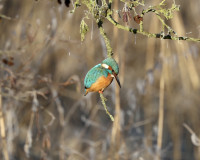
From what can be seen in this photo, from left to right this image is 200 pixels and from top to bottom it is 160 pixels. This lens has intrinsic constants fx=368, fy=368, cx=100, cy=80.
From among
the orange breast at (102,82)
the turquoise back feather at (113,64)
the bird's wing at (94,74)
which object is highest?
the turquoise back feather at (113,64)

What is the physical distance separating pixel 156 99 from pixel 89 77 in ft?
13.7

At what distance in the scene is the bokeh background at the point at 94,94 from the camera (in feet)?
7.86

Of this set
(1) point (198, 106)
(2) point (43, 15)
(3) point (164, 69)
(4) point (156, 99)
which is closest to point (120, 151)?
(3) point (164, 69)

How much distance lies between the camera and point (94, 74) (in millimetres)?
975

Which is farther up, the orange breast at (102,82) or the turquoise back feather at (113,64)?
the turquoise back feather at (113,64)

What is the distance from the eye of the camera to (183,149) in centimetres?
432

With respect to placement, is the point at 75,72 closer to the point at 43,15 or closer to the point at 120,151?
the point at 43,15

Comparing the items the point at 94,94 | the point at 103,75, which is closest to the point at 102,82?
the point at 103,75

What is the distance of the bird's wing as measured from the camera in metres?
0.95

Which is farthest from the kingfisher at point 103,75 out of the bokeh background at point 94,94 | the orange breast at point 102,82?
the bokeh background at point 94,94

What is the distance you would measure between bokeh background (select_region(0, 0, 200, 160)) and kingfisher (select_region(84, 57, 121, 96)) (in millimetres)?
981

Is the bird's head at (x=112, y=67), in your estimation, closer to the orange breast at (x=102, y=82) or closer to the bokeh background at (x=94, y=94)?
the orange breast at (x=102, y=82)

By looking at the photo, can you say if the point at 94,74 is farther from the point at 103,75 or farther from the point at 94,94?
the point at 94,94

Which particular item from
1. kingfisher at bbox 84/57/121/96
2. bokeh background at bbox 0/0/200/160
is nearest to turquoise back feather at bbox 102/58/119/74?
kingfisher at bbox 84/57/121/96
